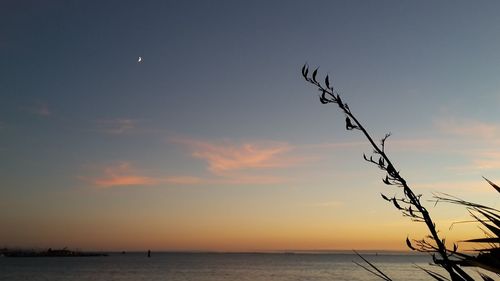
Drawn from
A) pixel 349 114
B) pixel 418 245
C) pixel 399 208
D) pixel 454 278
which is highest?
pixel 349 114

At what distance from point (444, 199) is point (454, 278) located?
0.39 meters

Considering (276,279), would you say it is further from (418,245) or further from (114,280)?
(418,245)

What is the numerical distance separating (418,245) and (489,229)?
1.17ft

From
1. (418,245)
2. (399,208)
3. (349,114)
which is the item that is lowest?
(418,245)

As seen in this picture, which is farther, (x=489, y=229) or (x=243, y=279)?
(x=243, y=279)

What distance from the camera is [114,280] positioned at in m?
89.2

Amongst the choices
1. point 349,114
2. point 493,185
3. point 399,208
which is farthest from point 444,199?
point 349,114

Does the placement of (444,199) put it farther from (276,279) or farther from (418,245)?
(276,279)

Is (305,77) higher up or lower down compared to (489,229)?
higher up

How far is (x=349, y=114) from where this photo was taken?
2135 mm

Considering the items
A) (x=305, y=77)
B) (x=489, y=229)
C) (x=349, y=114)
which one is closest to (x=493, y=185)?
(x=489, y=229)

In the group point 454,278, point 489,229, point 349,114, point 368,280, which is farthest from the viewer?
point 368,280

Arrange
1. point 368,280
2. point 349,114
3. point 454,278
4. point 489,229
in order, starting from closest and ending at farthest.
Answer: point 454,278 < point 349,114 < point 489,229 < point 368,280

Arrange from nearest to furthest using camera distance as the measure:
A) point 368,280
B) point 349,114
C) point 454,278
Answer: point 454,278 → point 349,114 → point 368,280
